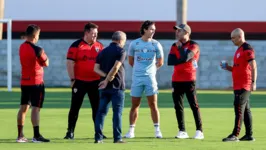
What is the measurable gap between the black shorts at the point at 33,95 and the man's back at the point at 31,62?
8 cm

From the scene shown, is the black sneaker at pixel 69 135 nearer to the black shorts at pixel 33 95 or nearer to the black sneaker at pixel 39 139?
the black sneaker at pixel 39 139

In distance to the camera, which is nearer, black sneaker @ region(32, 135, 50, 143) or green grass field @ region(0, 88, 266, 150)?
green grass field @ region(0, 88, 266, 150)

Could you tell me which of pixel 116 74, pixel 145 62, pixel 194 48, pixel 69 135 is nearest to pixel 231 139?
pixel 194 48

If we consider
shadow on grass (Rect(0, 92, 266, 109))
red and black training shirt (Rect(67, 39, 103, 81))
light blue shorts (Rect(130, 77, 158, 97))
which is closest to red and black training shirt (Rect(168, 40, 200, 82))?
light blue shorts (Rect(130, 77, 158, 97))

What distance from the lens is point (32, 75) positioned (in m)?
14.8

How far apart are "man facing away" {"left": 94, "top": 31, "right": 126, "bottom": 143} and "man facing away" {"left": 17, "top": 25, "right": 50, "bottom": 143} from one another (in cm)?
92

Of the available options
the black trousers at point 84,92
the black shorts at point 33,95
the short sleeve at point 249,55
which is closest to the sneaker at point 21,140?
the black shorts at point 33,95

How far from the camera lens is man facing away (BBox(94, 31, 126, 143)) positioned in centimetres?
1436

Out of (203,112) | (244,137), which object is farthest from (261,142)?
(203,112)

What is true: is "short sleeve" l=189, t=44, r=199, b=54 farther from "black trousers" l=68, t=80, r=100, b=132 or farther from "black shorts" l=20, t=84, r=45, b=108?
"black shorts" l=20, t=84, r=45, b=108

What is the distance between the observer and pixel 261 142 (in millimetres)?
14672

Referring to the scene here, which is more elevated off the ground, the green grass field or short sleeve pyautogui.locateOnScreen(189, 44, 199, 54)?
short sleeve pyautogui.locateOnScreen(189, 44, 199, 54)

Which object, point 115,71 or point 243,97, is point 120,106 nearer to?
point 115,71

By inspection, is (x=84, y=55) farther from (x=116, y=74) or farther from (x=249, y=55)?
(x=249, y=55)
